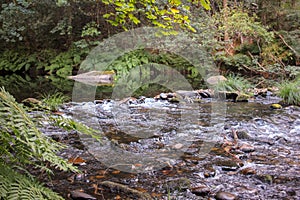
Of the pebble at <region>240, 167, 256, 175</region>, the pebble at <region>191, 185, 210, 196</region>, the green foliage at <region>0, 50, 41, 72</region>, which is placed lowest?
the pebble at <region>191, 185, 210, 196</region>

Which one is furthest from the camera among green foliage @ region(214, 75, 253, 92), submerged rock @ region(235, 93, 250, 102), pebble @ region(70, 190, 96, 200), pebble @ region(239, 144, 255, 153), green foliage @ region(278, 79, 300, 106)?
green foliage @ region(214, 75, 253, 92)

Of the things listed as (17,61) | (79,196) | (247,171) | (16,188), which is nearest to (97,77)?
(17,61)

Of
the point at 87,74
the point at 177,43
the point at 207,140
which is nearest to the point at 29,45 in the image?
the point at 87,74

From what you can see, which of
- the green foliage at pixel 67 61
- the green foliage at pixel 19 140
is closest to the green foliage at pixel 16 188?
the green foliage at pixel 19 140

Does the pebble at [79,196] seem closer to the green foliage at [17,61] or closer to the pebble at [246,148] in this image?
the pebble at [246,148]

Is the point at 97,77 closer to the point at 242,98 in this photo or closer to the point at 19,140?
the point at 242,98

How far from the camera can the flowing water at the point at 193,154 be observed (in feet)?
5.94

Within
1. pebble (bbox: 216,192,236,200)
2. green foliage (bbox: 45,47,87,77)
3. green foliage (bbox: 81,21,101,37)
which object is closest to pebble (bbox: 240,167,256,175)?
pebble (bbox: 216,192,236,200)

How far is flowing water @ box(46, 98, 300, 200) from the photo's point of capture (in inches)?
71.3

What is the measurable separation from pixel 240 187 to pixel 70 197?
103 cm

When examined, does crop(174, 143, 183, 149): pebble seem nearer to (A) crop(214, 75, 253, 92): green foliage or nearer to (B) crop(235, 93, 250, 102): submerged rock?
(B) crop(235, 93, 250, 102): submerged rock

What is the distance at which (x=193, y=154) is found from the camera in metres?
2.49

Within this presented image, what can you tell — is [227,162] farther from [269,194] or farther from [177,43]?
[177,43]

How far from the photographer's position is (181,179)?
191 centimetres
